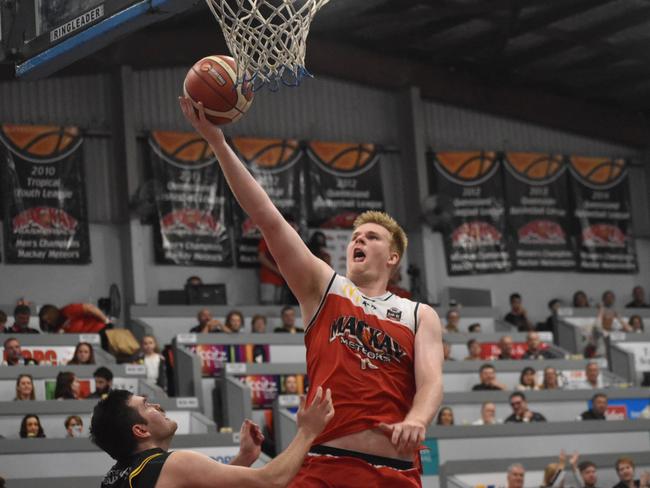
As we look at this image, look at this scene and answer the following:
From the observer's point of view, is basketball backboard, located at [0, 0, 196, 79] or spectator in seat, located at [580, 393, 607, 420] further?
spectator in seat, located at [580, 393, 607, 420]

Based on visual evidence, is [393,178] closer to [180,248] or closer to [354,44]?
[354,44]

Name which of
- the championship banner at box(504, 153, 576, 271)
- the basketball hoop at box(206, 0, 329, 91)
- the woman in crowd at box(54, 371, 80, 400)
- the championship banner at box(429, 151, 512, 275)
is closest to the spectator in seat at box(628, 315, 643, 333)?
the championship banner at box(504, 153, 576, 271)

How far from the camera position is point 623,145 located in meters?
23.7

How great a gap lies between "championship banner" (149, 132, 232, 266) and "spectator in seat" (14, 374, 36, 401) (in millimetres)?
6273

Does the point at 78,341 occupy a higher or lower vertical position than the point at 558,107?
lower

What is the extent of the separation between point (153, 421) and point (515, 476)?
301 inches

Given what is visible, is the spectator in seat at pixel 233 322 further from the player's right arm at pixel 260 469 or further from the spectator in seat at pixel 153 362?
the player's right arm at pixel 260 469

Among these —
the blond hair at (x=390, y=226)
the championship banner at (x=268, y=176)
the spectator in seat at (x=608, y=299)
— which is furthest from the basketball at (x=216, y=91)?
the spectator in seat at (x=608, y=299)

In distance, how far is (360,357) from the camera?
495cm

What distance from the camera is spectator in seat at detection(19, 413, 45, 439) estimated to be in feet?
37.4

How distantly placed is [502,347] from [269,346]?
360cm

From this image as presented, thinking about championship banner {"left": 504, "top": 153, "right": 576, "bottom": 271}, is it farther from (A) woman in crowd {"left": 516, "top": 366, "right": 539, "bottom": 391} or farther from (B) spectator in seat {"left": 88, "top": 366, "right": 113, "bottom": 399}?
(B) spectator in seat {"left": 88, "top": 366, "right": 113, "bottom": 399}

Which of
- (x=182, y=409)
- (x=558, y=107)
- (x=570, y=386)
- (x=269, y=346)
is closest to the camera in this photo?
(x=182, y=409)

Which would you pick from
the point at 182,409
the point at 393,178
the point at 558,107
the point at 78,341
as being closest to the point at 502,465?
the point at 182,409
